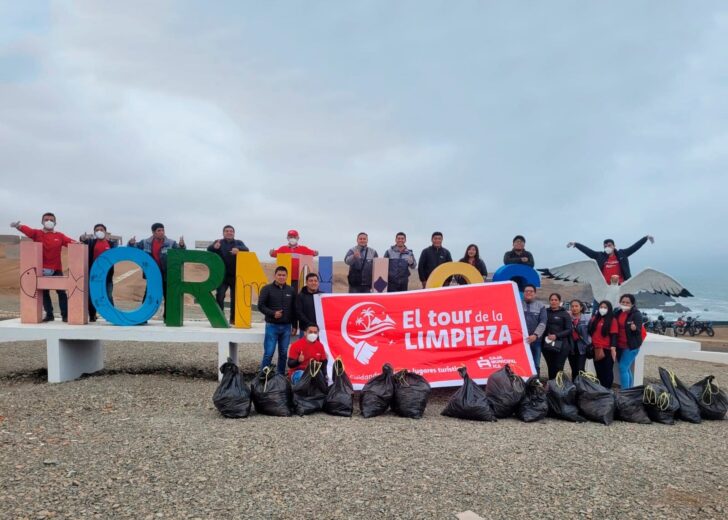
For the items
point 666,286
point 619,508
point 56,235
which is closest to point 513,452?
point 619,508

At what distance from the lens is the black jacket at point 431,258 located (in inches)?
365

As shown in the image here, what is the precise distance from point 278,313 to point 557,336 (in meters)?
4.30

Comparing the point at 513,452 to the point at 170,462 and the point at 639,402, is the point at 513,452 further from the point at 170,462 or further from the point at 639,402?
the point at 170,462

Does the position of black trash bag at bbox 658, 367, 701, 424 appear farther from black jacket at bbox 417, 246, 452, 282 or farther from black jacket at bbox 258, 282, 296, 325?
black jacket at bbox 258, 282, 296, 325

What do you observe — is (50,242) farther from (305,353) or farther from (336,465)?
(336,465)

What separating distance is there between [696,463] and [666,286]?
5396 mm

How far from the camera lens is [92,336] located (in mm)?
8477

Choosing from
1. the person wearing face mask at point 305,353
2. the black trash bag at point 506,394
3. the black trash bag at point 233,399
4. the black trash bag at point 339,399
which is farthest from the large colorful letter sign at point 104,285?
the black trash bag at point 506,394

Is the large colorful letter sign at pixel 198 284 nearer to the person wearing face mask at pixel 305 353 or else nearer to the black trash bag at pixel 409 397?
the person wearing face mask at pixel 305 353

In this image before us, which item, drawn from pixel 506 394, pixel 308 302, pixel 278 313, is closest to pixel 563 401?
pixel 506 394

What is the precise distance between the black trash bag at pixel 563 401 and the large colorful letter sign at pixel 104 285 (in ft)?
20.8

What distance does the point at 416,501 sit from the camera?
395 cm

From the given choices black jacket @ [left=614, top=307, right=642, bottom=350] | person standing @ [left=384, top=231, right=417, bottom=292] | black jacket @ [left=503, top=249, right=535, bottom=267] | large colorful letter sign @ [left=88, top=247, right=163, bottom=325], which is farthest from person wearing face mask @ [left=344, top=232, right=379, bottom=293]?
black jacket @ [left=614, top=307, right=642, bottom=350]

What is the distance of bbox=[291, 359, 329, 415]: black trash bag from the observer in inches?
254
